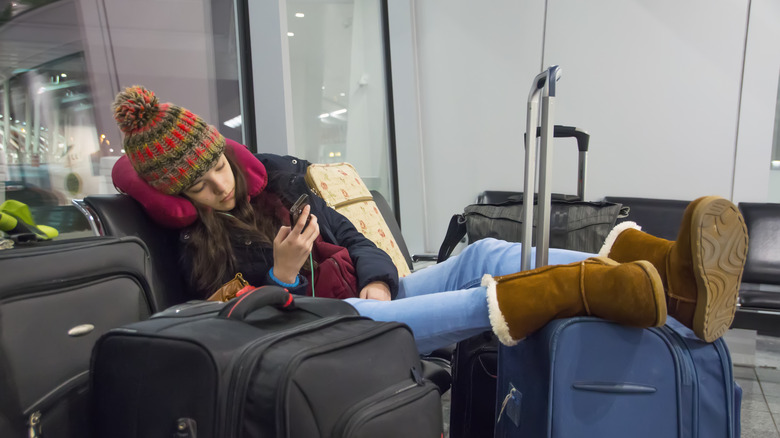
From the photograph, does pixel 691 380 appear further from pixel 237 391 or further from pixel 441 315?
pixel 237 391

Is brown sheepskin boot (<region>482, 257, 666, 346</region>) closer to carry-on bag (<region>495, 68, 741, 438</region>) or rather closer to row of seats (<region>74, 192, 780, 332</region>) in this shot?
carry-on bag (<region>495, 68, 741, 438</region>)

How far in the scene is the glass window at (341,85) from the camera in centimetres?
314

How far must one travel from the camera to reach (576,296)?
94 cm

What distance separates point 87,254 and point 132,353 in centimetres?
26

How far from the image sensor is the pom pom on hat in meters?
1.25

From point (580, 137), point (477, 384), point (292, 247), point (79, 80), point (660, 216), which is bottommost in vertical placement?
point (477, 384)

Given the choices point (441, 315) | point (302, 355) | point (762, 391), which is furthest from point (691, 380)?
point (762, 391)

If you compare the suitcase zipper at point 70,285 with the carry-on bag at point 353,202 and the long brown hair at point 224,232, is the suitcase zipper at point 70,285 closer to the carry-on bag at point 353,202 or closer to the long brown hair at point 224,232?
the long brown hair at point 224,232

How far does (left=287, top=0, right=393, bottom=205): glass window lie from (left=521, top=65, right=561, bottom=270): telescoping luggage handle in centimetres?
207

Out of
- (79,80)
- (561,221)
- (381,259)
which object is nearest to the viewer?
(381,259)

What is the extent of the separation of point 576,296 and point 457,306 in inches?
10.2

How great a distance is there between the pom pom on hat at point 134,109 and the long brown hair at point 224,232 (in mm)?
261

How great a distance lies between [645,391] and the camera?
924 mm

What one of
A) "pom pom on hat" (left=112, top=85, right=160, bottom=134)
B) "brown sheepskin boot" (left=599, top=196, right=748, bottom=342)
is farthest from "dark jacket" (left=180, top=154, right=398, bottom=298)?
"brown sheepskin boot" (left=599, top=196, right=748, bottom=342)
